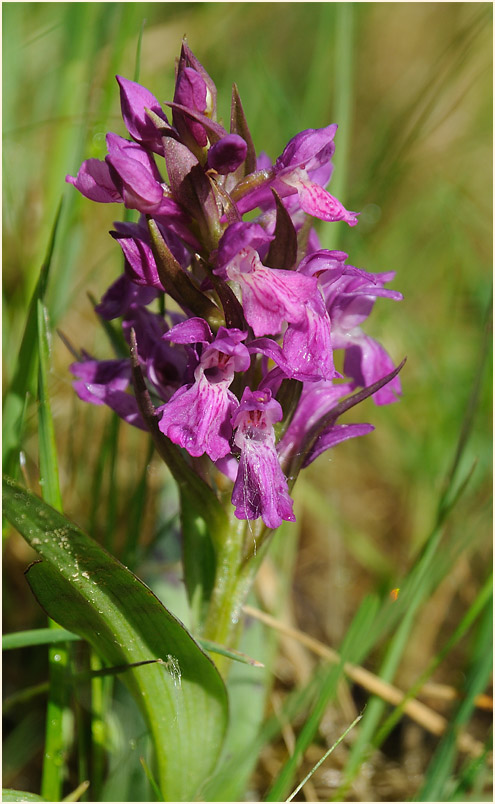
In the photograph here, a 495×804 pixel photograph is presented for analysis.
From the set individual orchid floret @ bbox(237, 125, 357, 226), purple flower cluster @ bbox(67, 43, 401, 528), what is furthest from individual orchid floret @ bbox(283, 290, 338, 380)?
individual orchid floret @ bbox(237, 125, 357, 226)

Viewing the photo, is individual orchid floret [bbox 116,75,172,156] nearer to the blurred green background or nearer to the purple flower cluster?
the purple flower cluster

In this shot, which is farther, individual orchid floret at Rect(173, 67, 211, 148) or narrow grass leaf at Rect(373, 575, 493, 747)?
narrow grass leaf at Rect(373, 575, 493, 747)

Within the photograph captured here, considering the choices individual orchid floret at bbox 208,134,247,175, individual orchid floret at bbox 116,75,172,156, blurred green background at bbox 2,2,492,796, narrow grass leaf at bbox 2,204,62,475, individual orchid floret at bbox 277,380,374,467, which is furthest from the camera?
blurred green background at bbox 2,2,492,796

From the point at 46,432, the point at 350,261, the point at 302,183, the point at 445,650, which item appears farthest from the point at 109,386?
the point at 350,261

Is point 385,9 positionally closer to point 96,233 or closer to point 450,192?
point 450,192

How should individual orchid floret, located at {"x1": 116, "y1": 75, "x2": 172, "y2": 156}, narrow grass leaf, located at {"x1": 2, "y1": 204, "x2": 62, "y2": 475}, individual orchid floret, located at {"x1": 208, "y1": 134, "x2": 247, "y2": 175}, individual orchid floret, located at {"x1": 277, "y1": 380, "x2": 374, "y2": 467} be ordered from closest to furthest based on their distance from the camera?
individual orchid floret, located at {"x1": 208, "y1": 134, "x2": 247, "y2": 175}
individual orchid floret, located at {"x1": 116, "y1": 75, "x2": 172, "y2": 156}
individual orchid floret, located at {"x1": 277, "y1": 380, "x2": 374, "y2": 467}
narrow grass leaf, located at {"x1": 2, "y1": 204, "x2": 62, "y2": 475}

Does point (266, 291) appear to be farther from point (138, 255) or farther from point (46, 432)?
point (46, 432)

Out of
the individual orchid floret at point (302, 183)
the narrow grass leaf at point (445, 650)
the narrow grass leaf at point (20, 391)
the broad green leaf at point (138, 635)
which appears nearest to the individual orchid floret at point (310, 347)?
the individual orchid floret at point (302, 183)
